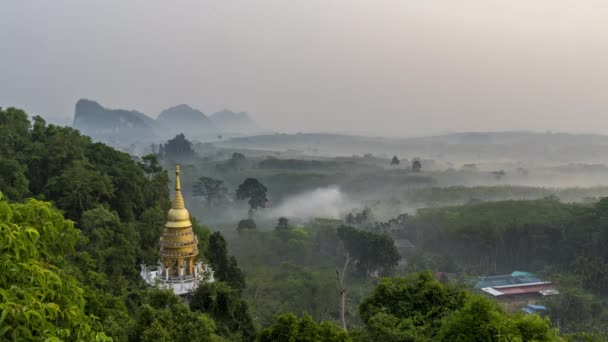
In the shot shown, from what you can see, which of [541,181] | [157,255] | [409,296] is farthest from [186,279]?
[541,181]

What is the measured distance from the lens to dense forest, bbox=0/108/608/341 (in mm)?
10953

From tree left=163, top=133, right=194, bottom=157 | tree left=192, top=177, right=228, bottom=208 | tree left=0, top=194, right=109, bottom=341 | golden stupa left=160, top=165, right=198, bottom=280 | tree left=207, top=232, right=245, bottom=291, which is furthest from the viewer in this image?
tree left=163, top=133, right=194, bottom=157

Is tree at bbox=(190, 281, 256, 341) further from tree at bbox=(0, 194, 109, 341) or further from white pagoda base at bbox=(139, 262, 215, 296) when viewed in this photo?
tree at bbox=(0, 194, 109, 341)

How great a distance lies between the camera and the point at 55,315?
29.6 ft

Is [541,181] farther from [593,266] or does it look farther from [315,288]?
[315,288]

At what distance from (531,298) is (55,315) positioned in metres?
51.0

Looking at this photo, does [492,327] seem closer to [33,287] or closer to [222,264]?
[33,287]

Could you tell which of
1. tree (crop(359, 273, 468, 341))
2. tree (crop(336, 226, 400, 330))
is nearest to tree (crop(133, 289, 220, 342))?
tree (crop(359, 273, 468, 341))

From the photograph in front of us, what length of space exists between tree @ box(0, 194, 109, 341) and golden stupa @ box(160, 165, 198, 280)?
1793cm

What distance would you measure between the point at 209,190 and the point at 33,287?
9481cm


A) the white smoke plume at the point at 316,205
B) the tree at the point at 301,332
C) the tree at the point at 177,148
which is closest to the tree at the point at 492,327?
the tree at the point at 301,332

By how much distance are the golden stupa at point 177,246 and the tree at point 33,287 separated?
17934 millimetres

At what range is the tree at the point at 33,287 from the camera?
8.09 m

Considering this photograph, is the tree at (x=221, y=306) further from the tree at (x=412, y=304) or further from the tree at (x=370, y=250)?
the tree at (x=370, y=250)
